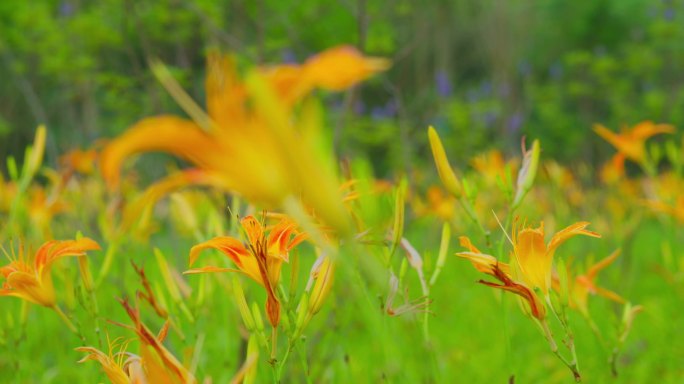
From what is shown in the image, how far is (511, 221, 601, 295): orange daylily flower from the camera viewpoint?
582 mm

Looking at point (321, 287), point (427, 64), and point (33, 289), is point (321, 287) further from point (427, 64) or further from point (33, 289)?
point (427, 64)

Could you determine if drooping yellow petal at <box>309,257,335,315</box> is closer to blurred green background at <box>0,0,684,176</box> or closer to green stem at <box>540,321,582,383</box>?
green stem at <box>540,321,582,383</box>

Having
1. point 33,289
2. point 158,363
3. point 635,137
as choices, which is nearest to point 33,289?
point 33,289

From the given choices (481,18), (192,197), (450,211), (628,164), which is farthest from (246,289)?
(481,18)

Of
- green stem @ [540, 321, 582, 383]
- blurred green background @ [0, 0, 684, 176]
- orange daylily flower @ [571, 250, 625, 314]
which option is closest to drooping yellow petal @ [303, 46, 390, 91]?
green stem @ [540, 321, 582, 383]

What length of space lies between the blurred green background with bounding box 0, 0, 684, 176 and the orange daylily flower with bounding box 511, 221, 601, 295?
1665 millimetres

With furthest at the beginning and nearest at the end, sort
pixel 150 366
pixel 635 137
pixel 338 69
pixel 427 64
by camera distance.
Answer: pixel 427 64 → pixel 635 137 → pixel 150 366 → pixel 338 69

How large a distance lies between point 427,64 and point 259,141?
1271 centimetres

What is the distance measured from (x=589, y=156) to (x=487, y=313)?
7.43 m

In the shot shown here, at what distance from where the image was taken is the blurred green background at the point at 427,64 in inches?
167

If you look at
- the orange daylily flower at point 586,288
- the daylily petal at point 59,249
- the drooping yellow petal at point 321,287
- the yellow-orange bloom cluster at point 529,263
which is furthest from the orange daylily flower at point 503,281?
the daylily petal at point 59,249

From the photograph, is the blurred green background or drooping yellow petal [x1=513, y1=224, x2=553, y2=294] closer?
drooping yellow petal [x1=513, y1=224, x2=553, y2=294]

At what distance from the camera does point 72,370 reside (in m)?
1.47

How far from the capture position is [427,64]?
12719mm
